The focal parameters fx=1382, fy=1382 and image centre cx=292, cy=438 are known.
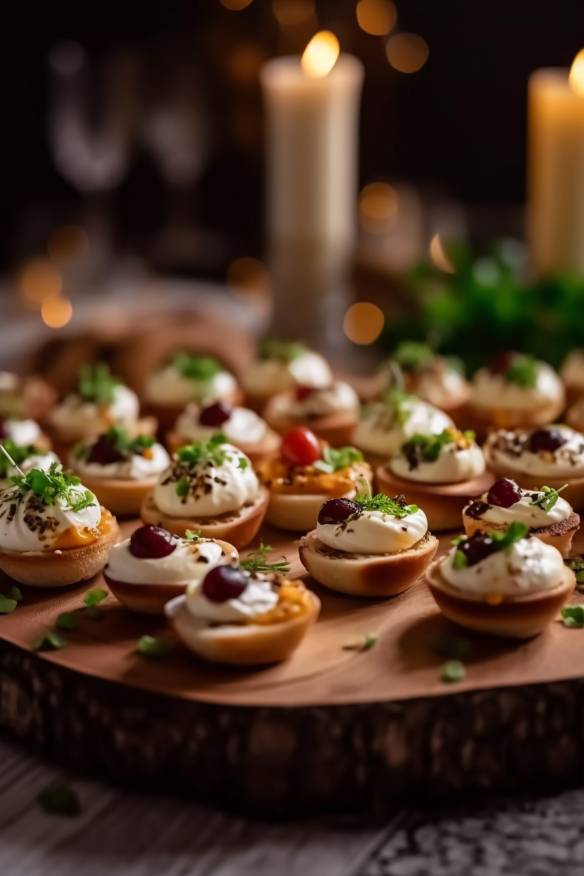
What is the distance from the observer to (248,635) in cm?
320

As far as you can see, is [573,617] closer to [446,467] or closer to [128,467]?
[446,467]

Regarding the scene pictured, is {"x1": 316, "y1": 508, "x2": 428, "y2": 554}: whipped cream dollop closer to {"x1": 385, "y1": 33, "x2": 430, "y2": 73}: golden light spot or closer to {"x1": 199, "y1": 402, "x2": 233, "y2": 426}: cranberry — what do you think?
{"x1": 199, "y1": 402, "x2": 233, "y2": 426}: cranberry

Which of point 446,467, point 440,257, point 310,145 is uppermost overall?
point 310,145

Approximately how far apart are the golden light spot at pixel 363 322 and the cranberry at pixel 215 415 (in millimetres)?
1887

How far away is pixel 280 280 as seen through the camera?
248 inches

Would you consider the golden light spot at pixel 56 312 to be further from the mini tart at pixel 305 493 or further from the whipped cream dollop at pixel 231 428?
the mini tart at pixel 305 493

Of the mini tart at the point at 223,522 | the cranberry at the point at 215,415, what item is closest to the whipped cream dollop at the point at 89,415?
the cranberry at the point at 215,415

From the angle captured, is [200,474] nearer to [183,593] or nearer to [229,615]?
[183,593]

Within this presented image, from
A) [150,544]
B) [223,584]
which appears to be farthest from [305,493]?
[223,584]

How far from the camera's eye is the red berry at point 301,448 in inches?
166

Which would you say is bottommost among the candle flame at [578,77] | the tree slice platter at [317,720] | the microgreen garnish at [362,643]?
the tree slice platter at [317,720]

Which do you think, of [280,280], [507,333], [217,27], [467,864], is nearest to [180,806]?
[467,864]

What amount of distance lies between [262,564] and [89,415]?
59.3 inches

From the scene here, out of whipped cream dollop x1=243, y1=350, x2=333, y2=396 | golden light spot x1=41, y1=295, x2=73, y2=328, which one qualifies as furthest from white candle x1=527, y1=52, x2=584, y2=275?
golden light spot x1=41, y1=295, x2=73, y2=328
